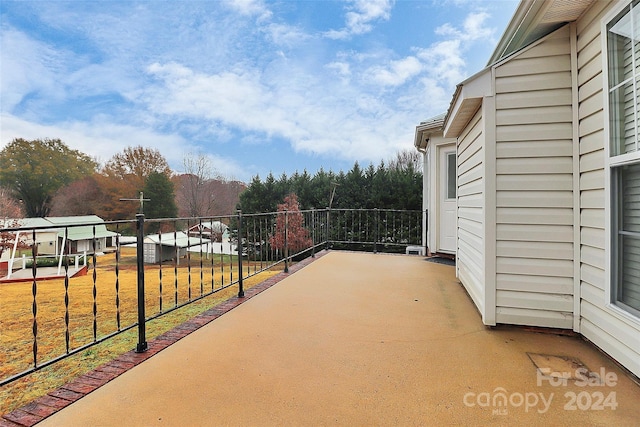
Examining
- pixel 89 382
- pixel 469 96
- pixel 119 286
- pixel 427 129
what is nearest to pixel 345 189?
pixel 427 129

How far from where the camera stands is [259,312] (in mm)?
2967

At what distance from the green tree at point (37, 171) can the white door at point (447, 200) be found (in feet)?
90.1

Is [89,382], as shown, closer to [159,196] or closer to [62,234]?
[62,234]

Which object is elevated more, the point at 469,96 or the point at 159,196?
the point at 159,196

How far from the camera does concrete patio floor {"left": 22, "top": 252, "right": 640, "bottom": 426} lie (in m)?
1.49

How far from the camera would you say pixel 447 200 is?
5867mm

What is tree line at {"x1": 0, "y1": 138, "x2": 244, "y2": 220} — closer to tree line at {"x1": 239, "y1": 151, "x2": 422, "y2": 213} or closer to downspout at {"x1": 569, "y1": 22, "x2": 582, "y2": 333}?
tree line at {"x1": 239, "y1": 151, "x2": 422, "y2": 213}

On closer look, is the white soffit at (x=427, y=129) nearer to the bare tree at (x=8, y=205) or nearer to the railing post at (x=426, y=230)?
the railing post at (x=426, y=230)

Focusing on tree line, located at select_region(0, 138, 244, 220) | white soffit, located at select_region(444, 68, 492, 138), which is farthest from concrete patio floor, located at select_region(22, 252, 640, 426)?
tree line, located at select_region(0, 138, 244, 220)

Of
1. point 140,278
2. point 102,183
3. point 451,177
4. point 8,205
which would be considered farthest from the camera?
point 102,183

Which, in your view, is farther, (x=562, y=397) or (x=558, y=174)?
(x=558, y=174)

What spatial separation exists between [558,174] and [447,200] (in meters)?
3.48

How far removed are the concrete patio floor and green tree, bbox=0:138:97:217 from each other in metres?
28.1

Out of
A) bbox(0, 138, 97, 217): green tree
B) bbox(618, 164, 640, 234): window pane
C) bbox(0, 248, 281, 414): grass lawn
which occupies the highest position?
bbox(0, 138, 97, 217): green tree
